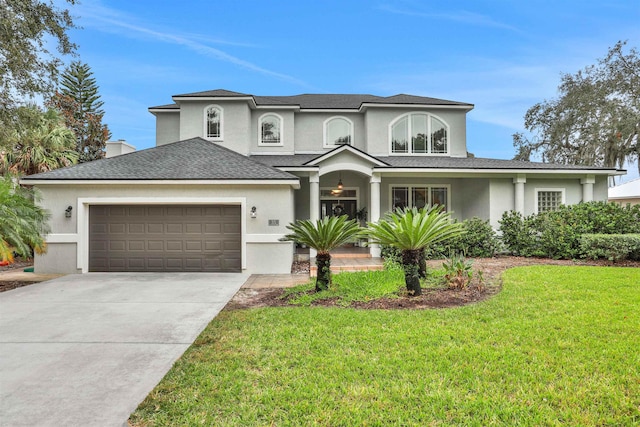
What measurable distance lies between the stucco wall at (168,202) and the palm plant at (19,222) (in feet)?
1.78

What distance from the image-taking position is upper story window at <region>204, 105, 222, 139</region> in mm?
16625

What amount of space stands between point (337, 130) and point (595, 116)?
20223 millimetres

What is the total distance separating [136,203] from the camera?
11281 millimetres

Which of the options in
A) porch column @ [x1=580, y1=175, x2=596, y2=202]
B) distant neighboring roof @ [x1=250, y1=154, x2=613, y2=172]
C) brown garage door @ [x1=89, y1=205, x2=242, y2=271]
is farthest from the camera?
porch column @ [x1=580, y1=175, x2=596, y2=202]

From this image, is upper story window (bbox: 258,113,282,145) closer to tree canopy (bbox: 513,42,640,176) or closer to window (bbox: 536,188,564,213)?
window (bbox: 536,188,564,213)

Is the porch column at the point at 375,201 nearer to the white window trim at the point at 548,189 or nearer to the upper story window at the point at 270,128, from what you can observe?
the upper story window at the point at 270,128

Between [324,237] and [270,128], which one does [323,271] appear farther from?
[270,128]

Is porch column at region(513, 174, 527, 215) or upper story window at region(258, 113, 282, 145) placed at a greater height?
upper story window at region(258, 113, 282, 145)

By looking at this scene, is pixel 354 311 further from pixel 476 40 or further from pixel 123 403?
pixel 476 40

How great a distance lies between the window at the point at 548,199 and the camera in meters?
15.2

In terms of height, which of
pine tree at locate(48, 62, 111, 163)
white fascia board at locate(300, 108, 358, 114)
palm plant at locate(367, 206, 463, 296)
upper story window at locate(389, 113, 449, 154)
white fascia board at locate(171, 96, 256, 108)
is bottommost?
palm plant at locate(367, 206, 463, 296)

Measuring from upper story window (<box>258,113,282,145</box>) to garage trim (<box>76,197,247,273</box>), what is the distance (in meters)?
6.68

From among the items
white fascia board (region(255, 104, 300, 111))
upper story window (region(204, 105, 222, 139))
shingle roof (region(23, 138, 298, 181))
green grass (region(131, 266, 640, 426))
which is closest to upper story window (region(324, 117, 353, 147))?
white fascia board (region(255, 104, 300, 111))

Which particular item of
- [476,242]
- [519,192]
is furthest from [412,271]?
[519,192]
